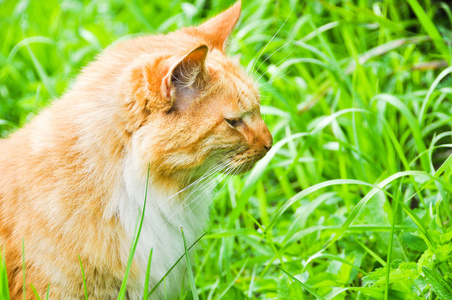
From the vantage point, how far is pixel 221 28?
2031 mm

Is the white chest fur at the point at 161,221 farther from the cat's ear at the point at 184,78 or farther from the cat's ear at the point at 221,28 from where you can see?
the cat's ear at the point at 221,28

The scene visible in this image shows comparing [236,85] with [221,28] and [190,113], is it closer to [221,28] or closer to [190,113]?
[190,113]

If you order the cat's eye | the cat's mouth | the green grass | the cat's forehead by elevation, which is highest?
the cat's forehead

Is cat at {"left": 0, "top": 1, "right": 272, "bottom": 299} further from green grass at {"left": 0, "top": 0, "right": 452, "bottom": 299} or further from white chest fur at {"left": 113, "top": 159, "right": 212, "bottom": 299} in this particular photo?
green grass at {"left": 0, "top": 0, "right": 452, "bottom": 299}

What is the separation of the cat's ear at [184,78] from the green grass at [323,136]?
495mm

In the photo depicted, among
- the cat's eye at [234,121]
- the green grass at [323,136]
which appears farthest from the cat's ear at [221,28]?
the cat's eye at [234,121]

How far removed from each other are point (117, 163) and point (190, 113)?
304mm

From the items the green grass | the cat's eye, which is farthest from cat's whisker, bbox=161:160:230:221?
the green grass

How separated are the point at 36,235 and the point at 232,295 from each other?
828mm

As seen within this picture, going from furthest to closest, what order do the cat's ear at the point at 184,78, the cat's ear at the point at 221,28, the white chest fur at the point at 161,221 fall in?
1. the cat's ear at the point at 221,28
2. the white chest fur at the point at 161,221
3. the cat's ear at the point at 184,78

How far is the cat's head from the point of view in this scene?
1.63 m

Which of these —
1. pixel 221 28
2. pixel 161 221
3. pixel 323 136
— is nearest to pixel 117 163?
pixel 161 221

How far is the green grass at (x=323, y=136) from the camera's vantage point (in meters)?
1.87

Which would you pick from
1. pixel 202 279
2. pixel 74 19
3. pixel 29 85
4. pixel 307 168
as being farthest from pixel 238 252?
pixel 74 19
